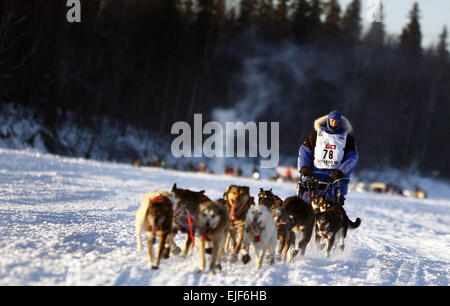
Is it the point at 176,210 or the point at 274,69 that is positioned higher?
the point at 274,69

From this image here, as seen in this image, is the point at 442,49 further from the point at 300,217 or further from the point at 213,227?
the point at 213,227

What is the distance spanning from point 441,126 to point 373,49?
37.3ft

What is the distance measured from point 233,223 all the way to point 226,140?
34.8m

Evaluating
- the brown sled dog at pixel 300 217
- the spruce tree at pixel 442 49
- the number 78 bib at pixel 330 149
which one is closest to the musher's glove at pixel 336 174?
the number 78 bib at pixel 330 149

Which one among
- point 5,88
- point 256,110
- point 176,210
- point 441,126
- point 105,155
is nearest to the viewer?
point 176,210

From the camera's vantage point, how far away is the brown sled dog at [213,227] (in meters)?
4.36

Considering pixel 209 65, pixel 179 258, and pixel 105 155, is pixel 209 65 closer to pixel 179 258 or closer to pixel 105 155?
pixel 105 155

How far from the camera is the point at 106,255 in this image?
199 inches

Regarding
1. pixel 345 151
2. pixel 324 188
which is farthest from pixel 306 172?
pixel 345 151

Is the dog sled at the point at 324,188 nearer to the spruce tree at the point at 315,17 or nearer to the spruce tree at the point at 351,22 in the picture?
the spruce tree at the point at 315,17

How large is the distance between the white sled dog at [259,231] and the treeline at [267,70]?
88.0ft

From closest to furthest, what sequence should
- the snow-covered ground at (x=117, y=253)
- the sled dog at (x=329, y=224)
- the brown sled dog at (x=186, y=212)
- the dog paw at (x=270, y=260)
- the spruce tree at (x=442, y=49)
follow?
the snow-covered ground at (x=117, y=253) → the brown sled dog at (x=186, y=212) → the dog paw at (x=270, y=260) → the sled dog at (x=329, y=224) → the spruce tree at (x=442, y=49)

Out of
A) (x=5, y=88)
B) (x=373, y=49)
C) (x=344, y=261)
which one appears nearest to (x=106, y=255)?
(x=344, y=261)

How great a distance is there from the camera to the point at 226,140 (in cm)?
3981
